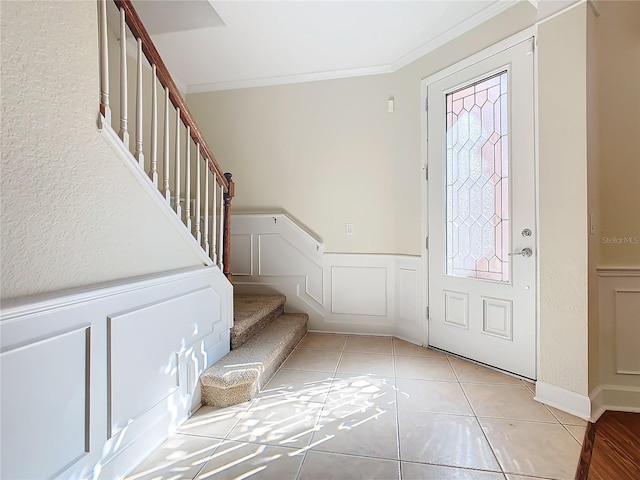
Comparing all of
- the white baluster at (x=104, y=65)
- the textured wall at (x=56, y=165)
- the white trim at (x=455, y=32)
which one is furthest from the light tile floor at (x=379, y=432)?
the white trim at (x=455, y=32)

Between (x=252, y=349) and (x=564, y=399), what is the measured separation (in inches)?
79.9

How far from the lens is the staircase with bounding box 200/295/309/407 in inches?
80.4

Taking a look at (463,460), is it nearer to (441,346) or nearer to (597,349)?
(597,349)

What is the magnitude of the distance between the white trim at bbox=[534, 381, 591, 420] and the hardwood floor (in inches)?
3.3

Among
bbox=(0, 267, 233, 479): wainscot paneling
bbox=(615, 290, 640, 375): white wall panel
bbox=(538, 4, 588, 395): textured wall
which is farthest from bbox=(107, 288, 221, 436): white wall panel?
bbox=(615, 290, 640, 375): white wall panel

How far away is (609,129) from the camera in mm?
1990

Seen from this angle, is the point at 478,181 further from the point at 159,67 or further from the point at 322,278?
the point at 159,67

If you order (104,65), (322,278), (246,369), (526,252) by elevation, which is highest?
(104,65)

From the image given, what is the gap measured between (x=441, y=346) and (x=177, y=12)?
3560 millimetres

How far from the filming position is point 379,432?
176cm

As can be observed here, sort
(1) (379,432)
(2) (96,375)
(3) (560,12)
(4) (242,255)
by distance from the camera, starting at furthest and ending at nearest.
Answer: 1. (4) (242,255)
2. (3) (560,12)
3. (1) (379,432)
4. (2) (96,375)

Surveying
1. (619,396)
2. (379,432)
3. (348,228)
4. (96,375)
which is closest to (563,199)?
(619,396)

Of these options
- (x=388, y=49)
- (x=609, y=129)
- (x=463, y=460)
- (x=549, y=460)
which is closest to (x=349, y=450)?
(x=463, y=460)

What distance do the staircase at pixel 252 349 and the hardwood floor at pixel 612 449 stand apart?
1728 mm
